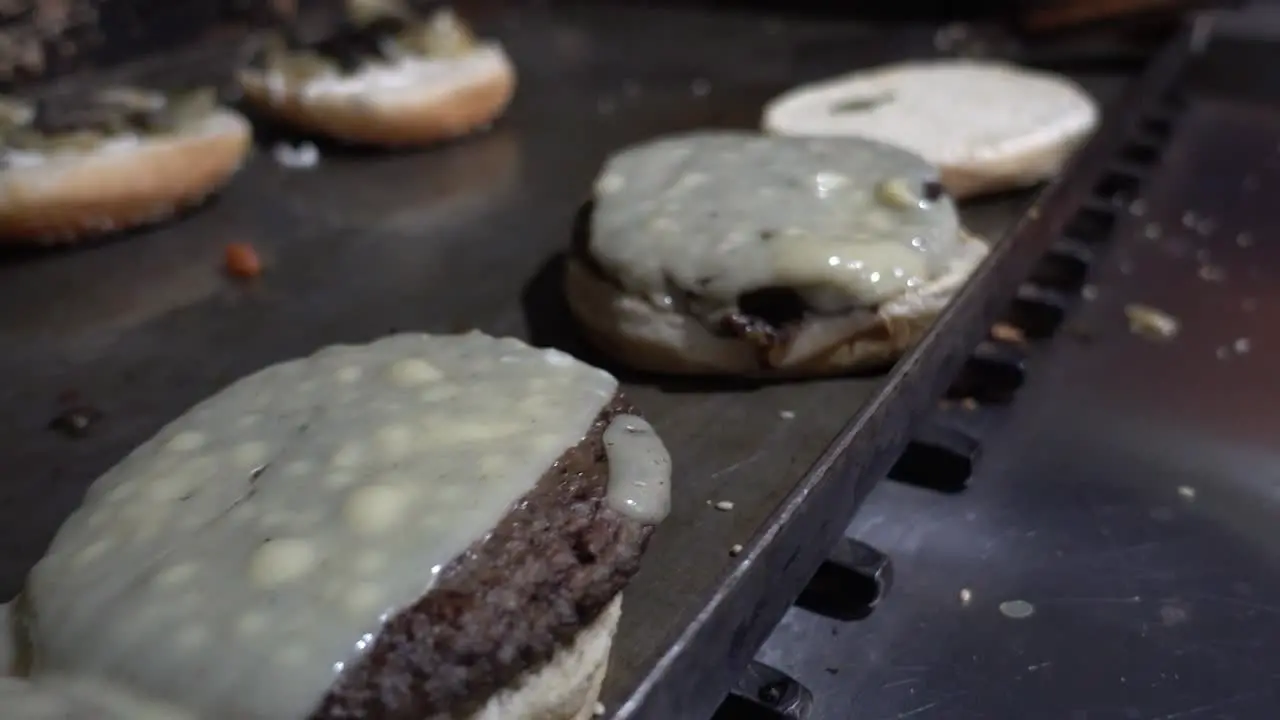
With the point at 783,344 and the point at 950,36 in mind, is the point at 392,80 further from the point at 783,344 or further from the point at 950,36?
the point at 950,36

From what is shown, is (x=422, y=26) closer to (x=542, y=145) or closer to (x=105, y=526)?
(x=542, y=145)

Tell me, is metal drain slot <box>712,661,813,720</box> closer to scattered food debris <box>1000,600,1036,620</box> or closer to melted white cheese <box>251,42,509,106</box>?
scattered food debris <box>1000,600,1036,620</box>

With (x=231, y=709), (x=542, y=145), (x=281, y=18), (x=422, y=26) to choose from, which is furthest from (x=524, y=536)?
(x=281, y=18)

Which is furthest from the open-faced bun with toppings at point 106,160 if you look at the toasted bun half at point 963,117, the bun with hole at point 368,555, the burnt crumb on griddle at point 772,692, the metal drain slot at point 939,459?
the burnt crumb on griddle at point 772,692

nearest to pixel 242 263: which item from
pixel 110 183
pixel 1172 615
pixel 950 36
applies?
pixel 110 183

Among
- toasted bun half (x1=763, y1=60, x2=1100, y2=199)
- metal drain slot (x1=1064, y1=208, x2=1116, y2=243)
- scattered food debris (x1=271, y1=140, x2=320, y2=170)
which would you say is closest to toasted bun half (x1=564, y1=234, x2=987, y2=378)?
toasted bun half (x1=763, y1=60, x2=1100, y2=199)
